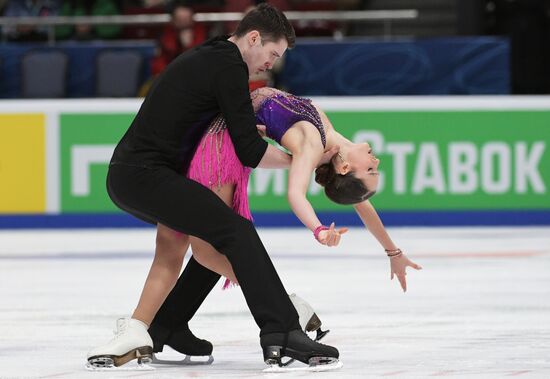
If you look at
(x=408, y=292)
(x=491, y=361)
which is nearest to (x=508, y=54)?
(x=408, y=292)

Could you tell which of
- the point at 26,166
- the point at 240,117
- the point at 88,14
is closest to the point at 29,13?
the point at 88,14

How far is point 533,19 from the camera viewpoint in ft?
37.5

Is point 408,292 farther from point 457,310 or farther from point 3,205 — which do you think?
point 3,205

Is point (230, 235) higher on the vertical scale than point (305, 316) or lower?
higher

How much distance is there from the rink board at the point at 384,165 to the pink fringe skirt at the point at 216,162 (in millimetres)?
5668

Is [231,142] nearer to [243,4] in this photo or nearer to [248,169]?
[248,169]

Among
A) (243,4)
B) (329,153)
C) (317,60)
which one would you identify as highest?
(243,4)

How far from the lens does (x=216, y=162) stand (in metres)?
3.90

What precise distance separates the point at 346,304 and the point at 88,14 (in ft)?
22.4

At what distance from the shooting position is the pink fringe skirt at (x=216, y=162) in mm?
3893

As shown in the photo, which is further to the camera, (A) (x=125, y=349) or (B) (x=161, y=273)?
(B) (x=161, y=273)

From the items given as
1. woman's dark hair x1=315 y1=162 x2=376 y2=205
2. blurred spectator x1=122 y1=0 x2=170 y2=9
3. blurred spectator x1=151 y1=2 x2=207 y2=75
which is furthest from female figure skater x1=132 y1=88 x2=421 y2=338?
blurred spectator x1=122 y1=0 x2=170 y2=9

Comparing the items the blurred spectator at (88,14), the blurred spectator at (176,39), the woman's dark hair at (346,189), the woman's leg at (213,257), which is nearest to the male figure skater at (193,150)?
the woman's leg at (213,257)

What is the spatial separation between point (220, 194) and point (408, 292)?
2.23 m
